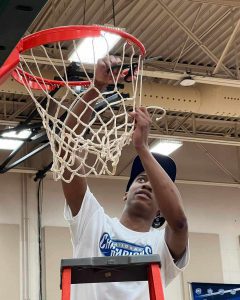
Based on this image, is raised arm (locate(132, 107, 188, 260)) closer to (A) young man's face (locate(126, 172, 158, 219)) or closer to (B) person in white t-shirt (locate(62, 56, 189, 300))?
(B) person in white t-shirt (locate(62, 56, 189, 300))

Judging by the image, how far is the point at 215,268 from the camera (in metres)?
10.5

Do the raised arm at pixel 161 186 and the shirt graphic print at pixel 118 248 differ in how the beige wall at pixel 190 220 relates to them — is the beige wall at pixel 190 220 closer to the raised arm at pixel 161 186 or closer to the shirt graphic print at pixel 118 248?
the shirt graphic print at pixel 118 248

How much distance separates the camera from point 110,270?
214cm

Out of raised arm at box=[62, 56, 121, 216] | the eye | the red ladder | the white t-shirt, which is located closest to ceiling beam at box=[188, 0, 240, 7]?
raised arm at box=[62, 56, 121, 216]

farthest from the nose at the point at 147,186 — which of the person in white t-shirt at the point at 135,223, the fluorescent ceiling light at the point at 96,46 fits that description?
the fluorescent ceiling light at the point at 96,46

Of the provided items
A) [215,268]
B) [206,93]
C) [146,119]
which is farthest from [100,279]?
[215,268]

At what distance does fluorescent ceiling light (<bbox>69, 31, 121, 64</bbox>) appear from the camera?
3250 mm

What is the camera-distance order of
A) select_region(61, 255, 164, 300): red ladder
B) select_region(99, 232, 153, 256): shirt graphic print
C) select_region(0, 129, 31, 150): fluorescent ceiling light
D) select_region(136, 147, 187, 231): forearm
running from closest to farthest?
select_region(61, 255, 164, 300): red ladder < select_region(136, 147, 187, 231): forearm < select_region(99, 232, 153, 256): shirt graphic print < select_region(0, 129, 31, 150): fluorescent ceiling light

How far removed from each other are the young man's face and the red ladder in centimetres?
58

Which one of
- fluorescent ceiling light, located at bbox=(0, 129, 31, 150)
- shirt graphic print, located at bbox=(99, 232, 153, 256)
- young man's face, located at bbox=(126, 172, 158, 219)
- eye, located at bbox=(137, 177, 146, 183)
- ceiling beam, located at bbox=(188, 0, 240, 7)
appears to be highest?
ceiling beam, located at bbox=(188, 0, 240, 7)

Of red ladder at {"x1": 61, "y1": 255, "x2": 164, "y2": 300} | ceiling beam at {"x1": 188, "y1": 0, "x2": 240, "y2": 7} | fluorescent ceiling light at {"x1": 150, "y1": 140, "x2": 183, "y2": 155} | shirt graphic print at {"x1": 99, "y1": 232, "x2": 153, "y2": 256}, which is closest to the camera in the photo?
red ladder at {"x1": 61, "y1": 255, "x2": 164, "y2": 300}

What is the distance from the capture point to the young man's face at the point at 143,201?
277 centimetres

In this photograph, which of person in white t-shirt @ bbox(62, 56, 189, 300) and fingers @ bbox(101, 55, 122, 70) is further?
fingers @ bbox(101, 55, 122, 70)

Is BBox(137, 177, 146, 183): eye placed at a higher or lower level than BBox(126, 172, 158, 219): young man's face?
higher
